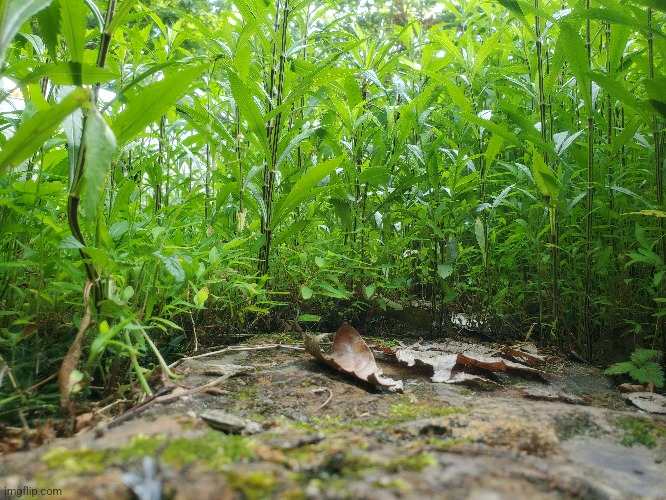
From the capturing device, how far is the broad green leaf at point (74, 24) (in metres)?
1.16

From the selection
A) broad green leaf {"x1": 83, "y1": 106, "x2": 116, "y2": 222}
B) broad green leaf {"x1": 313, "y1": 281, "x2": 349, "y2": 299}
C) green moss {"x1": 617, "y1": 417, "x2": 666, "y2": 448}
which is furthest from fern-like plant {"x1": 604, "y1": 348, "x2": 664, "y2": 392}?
broad green leaf {"x1": 83, "y1": 106, "x2": 116, "y2": 222}

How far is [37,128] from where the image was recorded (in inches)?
38.9

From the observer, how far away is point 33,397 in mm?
1108

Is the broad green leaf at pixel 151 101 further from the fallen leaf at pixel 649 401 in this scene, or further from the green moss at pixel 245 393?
the fallen leaf at pixel 649 401

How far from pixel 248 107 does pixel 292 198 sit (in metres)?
0.40

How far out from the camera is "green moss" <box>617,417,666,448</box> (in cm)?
104

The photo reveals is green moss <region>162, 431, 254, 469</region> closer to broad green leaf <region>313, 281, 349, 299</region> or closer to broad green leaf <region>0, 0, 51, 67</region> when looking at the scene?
broad green leaf <region>0, 0, 51, 67</region>

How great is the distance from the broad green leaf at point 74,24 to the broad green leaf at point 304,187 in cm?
97

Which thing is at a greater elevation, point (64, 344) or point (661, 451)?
point (64, 344)

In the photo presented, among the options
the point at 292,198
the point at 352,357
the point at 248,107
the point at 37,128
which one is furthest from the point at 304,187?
the point at 37,128

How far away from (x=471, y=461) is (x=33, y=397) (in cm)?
96

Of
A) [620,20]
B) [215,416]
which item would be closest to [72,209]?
[215,416]

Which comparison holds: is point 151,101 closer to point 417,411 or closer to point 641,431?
point 417,411

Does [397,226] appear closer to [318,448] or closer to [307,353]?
[307,353]
